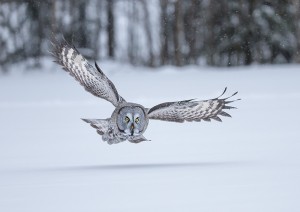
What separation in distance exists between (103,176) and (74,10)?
1725 cm

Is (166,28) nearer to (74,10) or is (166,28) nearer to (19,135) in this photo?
(74,10)

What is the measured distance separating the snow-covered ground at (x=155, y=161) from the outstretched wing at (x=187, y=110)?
327mm

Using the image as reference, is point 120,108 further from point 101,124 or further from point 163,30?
point 163,30

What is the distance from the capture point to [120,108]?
18.0 feet

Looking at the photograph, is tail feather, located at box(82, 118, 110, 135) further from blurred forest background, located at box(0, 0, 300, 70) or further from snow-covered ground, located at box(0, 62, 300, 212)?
blurred forest background, located at box(0, 0, 300, 70)

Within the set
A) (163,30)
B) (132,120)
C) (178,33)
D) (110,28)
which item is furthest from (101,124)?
(110,28)

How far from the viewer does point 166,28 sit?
862 inches

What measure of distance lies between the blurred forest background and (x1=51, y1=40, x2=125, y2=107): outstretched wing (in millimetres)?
13354

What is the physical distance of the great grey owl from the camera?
17.7 ft

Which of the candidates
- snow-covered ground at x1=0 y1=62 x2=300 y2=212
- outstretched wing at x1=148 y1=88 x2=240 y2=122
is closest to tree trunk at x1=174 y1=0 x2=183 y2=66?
snow-covered ground at x1=0 y1=62 x2=300 y2=212

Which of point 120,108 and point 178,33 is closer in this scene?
point 120,108

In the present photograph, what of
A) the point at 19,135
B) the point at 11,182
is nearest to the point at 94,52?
the point at 19,135

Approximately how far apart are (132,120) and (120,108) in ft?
0.51

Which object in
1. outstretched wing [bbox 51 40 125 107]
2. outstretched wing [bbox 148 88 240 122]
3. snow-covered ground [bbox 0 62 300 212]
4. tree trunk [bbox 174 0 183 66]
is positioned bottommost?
snow-covered ground [bbox 0 62 300 212]
